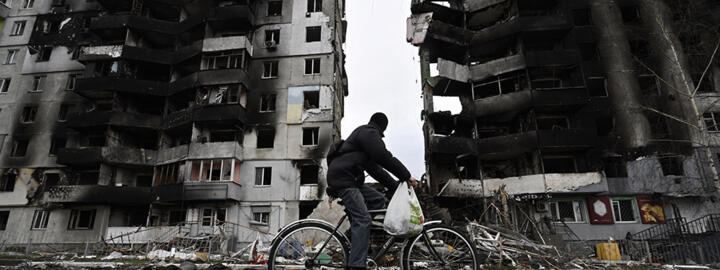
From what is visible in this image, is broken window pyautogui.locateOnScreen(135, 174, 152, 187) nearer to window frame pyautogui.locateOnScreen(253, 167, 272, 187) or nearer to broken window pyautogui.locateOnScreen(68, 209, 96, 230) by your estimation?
broken window pyautogui.locateOnScreen(68, 209, 96, 230)

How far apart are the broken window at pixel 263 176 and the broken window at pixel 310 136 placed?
3.45 m

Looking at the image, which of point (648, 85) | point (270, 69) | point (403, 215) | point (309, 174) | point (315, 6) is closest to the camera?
point (403, 215)

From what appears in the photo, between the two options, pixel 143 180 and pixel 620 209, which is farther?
pixel 143 180

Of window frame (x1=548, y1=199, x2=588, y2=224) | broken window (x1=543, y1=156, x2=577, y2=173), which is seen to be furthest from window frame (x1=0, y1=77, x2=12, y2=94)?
window frame (x1=548, y1=199, x2=588, y2=224)

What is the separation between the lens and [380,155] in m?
4.73

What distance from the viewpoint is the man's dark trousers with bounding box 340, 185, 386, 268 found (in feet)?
15.0

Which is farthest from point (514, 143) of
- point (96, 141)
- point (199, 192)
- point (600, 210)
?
point (96, 141)

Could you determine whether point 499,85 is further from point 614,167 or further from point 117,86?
point 117,86

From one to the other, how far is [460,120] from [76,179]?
103 ft

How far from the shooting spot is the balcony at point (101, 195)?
89.3 feet

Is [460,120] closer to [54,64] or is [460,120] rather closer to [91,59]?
[91,59]

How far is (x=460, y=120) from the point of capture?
96.7 feet

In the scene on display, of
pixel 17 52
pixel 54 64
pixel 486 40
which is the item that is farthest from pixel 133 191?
pixel 486 40

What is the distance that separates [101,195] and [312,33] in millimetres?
20638
